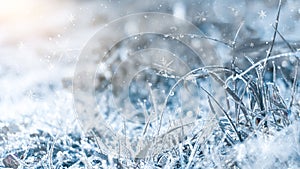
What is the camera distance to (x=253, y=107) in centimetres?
108

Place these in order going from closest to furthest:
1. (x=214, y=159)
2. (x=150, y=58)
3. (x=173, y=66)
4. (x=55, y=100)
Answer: (x=214, y=159) < (x=55, y=100) < (x=173, y=66) < (x=150, y=58)

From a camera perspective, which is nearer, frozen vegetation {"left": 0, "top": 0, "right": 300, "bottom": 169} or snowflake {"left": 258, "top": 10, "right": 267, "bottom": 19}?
frozen vegetation {"left": 0, "top": 0, "right": 300, "bottom": 169}

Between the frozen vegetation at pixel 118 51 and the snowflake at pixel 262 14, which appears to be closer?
the frozen vegetation at pixel 118 51

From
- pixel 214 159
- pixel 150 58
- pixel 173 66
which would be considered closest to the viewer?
pixel 214 159

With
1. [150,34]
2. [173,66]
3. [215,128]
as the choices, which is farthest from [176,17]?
[215,128]

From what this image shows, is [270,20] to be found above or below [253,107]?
above

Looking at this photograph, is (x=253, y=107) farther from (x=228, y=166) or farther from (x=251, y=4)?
(x=251, y=4)

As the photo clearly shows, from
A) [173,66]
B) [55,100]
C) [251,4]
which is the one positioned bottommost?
[55,100]

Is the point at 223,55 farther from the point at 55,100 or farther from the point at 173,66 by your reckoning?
the point at 55,100

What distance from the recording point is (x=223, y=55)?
2.81 metres

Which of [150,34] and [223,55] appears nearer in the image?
[223,55]

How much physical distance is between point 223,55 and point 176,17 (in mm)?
→ 482

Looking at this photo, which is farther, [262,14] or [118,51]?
[118,51]

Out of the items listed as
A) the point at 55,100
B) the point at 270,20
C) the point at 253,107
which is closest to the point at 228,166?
the point at 253,107
